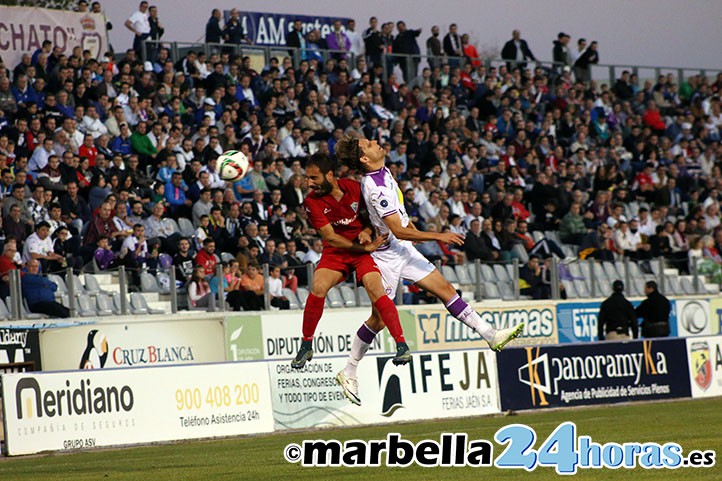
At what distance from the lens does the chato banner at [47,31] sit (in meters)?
26.0

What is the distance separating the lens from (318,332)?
75.7 feet

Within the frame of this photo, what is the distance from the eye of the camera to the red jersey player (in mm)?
12164

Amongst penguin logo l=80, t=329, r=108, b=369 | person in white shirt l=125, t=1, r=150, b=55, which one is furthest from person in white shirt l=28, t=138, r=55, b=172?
person in white shirt l=125, t=1, r=150, b=55

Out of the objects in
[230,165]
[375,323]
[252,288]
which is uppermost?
[230,165]

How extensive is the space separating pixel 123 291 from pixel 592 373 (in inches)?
332

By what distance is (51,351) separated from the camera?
19.9 metres

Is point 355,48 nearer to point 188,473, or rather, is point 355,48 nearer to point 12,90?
point 12,90

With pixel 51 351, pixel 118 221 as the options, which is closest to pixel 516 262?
pixel 118 221

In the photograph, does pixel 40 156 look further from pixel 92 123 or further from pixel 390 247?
pixel 390 247

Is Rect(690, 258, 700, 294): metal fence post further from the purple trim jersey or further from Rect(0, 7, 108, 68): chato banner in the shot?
the purple trim jersey

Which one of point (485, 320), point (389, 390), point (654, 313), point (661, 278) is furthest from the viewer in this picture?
point (661, 278)

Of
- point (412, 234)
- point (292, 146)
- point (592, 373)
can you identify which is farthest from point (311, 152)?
point (412, 234)

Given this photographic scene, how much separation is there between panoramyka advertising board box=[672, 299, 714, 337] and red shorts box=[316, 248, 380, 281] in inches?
686

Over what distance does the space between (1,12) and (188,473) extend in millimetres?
15994
